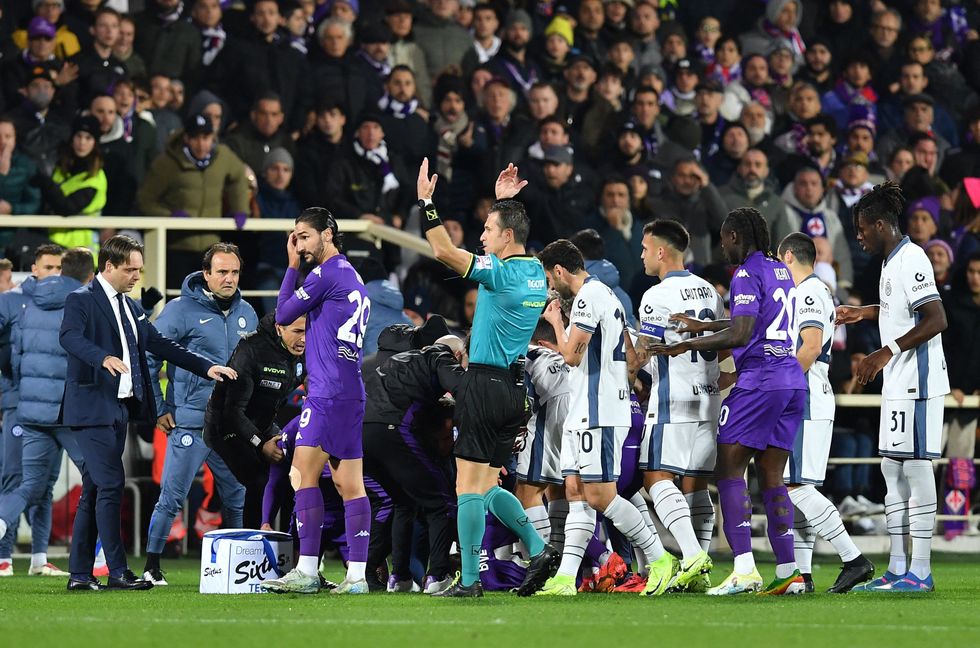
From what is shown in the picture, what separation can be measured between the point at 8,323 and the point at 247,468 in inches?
99.1

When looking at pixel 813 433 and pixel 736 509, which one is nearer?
pixel 736 509

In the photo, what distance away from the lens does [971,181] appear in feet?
59.1

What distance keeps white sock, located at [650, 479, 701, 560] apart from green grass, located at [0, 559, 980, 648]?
318 millimetres

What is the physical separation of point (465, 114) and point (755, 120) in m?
3.82

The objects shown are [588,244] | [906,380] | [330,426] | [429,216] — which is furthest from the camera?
[588,244]

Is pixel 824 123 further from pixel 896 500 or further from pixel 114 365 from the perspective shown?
pixel 114 365

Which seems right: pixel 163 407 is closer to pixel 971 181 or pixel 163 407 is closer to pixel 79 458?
pixel 79 458

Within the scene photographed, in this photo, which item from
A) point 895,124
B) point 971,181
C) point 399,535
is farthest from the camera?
point 895,124

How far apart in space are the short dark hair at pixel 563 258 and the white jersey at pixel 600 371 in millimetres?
383

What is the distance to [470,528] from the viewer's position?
878cm

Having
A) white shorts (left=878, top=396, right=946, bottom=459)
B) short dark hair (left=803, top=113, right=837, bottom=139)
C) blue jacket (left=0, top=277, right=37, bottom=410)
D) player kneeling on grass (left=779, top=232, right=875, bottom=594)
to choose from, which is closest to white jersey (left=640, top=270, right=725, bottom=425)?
player kneeling on grass (left=779, top=232, right=875, bottom=594)

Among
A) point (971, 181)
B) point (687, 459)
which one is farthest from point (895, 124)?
point (687, 459)

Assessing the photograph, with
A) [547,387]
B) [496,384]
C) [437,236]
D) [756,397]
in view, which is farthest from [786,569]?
[437,236]

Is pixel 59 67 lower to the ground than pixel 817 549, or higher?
higher
